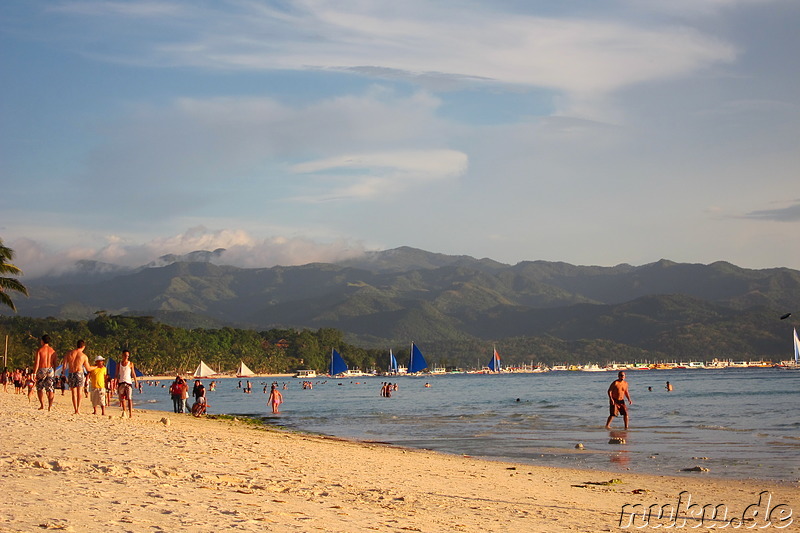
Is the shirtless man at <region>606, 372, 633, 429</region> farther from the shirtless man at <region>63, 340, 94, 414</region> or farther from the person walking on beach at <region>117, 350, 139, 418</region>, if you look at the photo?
the shirtless man at <region>63, 340, 94, 414</region>

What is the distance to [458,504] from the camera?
1079 cm

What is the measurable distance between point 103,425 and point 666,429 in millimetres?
18585

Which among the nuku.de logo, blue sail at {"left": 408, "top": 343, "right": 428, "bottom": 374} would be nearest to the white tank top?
the nuku.de logo

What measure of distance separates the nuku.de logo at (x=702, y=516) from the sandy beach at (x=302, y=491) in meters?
0.03

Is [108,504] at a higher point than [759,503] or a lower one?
higher

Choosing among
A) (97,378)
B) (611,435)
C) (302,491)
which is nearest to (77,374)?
(97,378)

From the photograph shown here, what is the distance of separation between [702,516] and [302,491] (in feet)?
18.2

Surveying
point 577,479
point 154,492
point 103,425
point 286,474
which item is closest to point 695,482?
point 577,479

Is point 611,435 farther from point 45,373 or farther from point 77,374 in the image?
point 45,373

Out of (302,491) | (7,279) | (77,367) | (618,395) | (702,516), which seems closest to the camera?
(302,491)

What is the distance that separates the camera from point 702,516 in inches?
446

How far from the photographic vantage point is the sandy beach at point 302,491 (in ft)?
25.2

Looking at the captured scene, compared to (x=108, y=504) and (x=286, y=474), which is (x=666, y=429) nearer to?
(x=286, y=474)

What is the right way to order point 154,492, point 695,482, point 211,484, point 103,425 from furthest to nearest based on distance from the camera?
point 103,425
point 695,482
point 211,484
point 154,492
